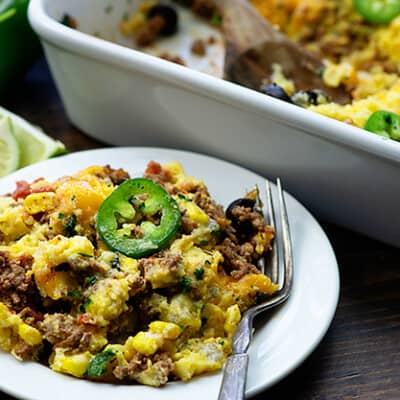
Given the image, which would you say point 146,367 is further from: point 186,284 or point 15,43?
point 15,43

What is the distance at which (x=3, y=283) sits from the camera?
6.13ft

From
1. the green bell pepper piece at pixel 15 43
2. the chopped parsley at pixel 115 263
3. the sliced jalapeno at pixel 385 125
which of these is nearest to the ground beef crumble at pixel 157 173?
the chopped parsley at pixel 115 263

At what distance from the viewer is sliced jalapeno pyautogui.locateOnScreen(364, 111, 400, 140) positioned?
230cm

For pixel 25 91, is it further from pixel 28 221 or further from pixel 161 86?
pixel 28 221

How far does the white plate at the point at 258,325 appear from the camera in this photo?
1711mm

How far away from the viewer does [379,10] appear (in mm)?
3057

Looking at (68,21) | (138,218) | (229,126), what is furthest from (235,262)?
(68,21)

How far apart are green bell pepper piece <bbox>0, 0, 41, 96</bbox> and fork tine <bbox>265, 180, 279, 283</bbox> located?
4.09 ft

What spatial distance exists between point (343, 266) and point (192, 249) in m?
0.62

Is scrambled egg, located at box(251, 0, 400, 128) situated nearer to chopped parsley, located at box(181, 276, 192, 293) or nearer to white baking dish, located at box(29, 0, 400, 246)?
white baking dish, located at box(29, 0, 400, 246)

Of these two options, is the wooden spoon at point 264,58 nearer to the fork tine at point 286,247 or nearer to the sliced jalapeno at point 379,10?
the sliced jalapeno at point 379,10

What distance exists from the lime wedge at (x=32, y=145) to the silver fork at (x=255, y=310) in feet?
2.42

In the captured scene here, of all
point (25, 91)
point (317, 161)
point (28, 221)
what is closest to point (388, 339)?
point (317, 161)

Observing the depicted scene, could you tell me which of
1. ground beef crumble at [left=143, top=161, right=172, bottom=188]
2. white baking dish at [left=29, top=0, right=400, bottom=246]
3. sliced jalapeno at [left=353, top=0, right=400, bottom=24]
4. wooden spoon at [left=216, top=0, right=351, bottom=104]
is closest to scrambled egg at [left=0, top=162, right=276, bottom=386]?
ground beef crumble at [left=143, top=161, right=172, bottom=188]
